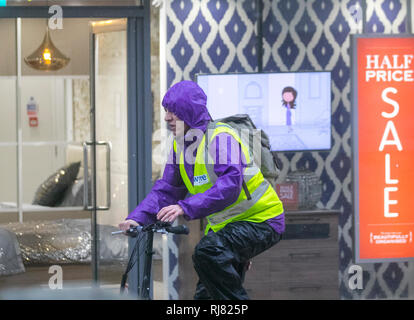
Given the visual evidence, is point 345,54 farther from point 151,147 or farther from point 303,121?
point 151,147

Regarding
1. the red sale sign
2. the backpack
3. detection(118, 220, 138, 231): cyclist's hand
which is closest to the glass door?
the red sale sign

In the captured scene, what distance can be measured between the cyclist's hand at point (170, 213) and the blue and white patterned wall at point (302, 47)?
9.39ft

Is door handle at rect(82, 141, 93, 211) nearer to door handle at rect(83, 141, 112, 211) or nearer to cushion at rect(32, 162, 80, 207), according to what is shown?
door handle at rect(83, 141, 112, 211)

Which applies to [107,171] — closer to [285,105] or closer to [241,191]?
[285,105]

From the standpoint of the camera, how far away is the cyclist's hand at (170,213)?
3.16m

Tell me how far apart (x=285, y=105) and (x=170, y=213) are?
297 centimetres

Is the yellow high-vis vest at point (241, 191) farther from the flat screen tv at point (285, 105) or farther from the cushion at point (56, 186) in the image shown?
the cushion at point (56, 186)

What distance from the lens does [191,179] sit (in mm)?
3592

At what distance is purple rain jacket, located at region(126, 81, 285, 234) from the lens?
10.8 ft

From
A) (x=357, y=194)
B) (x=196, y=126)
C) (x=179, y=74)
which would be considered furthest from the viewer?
(x=179, y=74)

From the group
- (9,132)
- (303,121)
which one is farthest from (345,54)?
(9,132)

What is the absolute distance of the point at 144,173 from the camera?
5.64m

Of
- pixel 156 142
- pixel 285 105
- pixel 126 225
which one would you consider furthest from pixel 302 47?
pixel 126 225

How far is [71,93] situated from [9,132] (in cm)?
63
